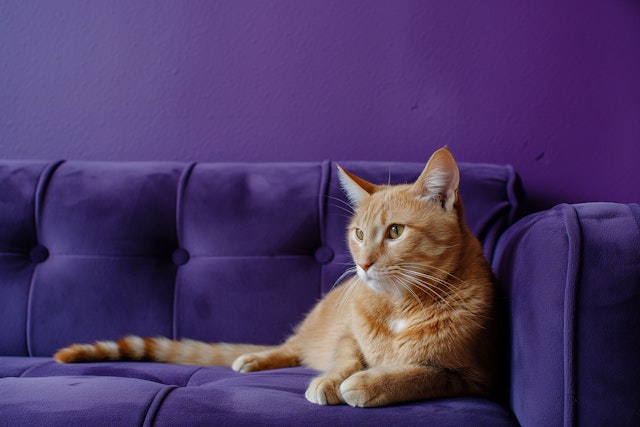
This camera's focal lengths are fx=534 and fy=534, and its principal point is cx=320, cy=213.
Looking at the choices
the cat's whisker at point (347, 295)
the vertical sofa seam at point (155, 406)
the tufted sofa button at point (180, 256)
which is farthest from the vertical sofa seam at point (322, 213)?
the vertical sofa seam at point (155, 406)

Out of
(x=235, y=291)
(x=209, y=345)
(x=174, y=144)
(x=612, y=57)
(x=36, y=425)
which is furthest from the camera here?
(x=174, y=144)

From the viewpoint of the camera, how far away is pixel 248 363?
127 cm

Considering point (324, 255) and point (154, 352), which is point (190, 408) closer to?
point (154, 352)

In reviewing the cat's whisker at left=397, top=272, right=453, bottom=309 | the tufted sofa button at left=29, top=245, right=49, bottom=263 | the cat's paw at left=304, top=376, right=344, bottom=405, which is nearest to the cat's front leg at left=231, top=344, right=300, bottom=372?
the cat's paw at left=304, top=376, right=344, bottom=405

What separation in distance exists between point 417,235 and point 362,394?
1.13ft

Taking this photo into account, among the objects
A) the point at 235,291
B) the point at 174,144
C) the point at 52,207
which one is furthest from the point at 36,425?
the point at 174,144

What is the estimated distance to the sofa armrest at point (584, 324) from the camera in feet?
2.66

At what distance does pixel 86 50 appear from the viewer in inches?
73.3

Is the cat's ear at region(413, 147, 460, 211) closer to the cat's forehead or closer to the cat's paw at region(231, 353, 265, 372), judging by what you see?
the cat's forehead

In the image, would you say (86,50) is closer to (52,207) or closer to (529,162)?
(52,207)

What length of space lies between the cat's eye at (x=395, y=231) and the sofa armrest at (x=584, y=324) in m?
0.28

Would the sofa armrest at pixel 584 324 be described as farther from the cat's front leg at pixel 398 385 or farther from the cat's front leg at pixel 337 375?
the cat's front leg at pixel 337 375

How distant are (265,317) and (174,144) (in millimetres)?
735

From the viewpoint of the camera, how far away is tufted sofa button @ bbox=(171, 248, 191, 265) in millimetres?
1552
